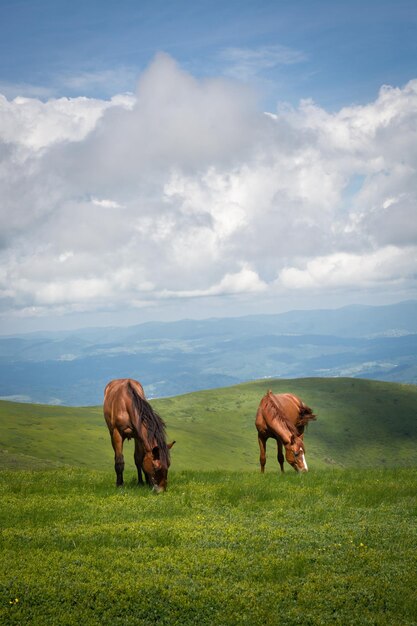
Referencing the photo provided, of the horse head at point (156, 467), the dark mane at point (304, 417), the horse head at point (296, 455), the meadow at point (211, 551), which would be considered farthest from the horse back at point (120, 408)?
the dark mane at point (304, 417)

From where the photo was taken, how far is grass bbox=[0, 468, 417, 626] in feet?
35.1

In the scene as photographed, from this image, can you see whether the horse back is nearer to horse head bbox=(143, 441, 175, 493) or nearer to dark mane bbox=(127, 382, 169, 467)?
dark mane bbox=(127, 382, 169, 467)

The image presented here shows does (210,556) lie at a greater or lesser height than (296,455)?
greater

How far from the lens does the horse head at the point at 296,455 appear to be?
25.3m

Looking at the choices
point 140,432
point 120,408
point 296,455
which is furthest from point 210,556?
point 296,455

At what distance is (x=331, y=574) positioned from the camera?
1201cm

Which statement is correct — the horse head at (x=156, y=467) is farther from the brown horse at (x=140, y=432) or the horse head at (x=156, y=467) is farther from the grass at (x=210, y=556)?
the grass at (x=210, y=556)

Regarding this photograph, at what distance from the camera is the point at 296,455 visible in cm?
2545

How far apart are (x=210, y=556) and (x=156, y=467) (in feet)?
22.7

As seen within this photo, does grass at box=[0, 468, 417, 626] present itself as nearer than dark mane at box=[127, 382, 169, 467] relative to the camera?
Yes

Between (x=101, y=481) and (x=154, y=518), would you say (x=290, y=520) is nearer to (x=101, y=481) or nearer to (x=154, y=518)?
(x=154, y=518)

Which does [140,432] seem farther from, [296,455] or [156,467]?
[296,455]

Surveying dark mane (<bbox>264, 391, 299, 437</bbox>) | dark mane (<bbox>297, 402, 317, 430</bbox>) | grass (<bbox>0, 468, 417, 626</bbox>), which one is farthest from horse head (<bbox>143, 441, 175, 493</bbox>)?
dark mane (<bbox>297, 402, 317, 430</bbox>)

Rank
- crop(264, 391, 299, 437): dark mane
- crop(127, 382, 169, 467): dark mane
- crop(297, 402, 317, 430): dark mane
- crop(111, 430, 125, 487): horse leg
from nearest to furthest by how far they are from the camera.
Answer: crop(127, 382, 169, 467): dark mane < crop(111, 430, 125, 487): horse leg < crop(264, 391, 299, 437): dark mane < crop(297, 402, 317, 430): dark mane
